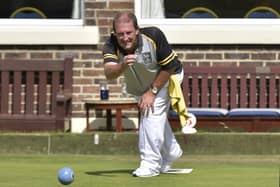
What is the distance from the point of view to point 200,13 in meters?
12.3

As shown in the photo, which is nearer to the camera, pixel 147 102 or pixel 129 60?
pixel 129 60

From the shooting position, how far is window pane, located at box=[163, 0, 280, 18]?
12.3 metres

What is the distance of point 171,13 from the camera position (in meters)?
12.3

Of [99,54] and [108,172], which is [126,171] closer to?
[108,172]

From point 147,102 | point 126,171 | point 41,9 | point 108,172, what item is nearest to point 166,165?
point 126,171

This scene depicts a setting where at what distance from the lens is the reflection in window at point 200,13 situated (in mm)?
12312

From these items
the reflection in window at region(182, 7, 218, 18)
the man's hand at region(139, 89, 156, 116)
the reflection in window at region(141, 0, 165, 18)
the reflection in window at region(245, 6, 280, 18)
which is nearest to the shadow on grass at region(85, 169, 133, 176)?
the man's hand at region(139, 89, 156, 116)

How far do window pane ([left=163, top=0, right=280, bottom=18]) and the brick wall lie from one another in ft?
1.69

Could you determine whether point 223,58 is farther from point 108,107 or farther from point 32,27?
point 32,27

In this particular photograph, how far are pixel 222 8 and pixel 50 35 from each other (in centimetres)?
248

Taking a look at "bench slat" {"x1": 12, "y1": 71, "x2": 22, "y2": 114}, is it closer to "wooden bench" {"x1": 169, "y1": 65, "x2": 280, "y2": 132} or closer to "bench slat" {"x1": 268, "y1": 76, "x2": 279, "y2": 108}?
"wooden bench" {"x1": 169, "y1": 65, "x2": 280, "y2": 132}

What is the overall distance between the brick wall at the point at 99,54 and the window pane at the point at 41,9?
0.36 metres

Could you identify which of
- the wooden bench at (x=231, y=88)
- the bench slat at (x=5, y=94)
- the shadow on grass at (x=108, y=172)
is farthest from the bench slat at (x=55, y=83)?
the shadow on grass at (x=108, y=172)

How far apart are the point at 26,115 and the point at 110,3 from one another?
6.35 ft
